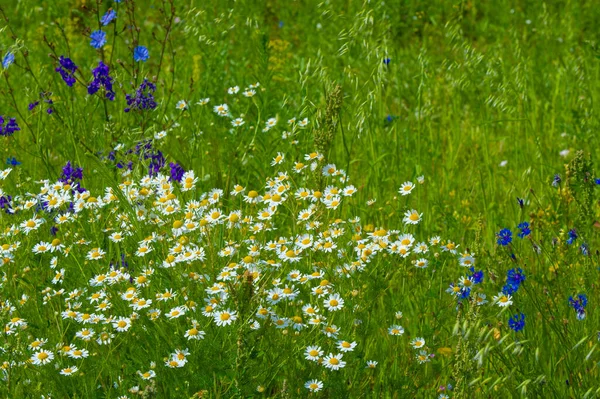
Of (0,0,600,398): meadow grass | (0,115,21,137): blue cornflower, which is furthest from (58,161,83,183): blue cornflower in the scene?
(0,115,21,137): blue cornflower

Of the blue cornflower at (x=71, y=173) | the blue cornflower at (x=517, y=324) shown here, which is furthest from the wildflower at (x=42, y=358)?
the blue cornflower at (x=517, y=324)

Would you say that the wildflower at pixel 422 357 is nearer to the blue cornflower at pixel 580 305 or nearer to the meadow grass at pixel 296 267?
the meadow grass at pixel 296 267

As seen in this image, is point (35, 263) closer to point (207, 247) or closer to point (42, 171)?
point (207, 247)

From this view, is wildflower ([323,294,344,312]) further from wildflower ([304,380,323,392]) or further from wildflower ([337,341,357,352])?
wildflower ([304,380,323,392])

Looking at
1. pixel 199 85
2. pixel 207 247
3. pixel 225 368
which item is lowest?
pixel 225 368

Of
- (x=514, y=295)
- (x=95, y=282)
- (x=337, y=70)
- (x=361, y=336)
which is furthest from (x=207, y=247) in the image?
(x=337, y=70)

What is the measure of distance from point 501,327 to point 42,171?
246cm

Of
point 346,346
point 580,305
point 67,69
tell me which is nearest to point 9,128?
point 67,69

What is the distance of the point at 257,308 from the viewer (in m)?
2.01

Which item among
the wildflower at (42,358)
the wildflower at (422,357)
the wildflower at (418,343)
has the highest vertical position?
the wildflower at (418,343)

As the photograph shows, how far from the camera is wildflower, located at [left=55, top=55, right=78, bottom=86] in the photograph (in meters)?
3.63

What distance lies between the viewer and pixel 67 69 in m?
3.72

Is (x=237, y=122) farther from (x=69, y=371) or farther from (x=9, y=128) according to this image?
(x=69, y=371)

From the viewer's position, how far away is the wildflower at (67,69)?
3627 millimetres
